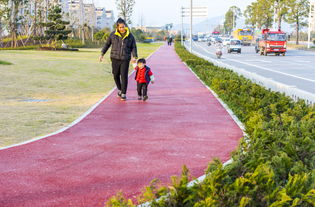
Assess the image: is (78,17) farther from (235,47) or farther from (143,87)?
(143,87)

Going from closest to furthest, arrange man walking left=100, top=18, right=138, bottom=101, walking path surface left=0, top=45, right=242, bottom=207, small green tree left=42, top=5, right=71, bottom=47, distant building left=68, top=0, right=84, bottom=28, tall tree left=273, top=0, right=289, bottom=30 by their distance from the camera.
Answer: walking path surface left=0, top=45, right=242, bottom=207
man walking left=100, top=18, right=138, bottom=101
small green tree left=42, top=5, right=71, bottom=47
distant building left=68, top=0, right=84, bottom=28
tall tree left=273, top=0, right=289, bottom=30

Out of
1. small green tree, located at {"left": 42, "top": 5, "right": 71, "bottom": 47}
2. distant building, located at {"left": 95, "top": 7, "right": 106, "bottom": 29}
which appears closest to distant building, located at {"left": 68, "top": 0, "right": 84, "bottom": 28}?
small green tree, located at {"left": 42, "top": 5, "right": 71, "bottom": 47}

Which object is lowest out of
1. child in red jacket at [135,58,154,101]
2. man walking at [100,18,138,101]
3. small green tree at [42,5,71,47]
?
child in red jacket at [135,58,154,101]

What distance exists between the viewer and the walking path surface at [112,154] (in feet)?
13.6

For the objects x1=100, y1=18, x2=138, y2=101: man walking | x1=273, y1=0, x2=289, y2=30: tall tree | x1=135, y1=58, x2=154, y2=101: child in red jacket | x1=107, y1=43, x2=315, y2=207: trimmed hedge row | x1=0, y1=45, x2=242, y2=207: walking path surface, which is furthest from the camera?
x1=273, y1=0, x2=289, y2=30: tall tree

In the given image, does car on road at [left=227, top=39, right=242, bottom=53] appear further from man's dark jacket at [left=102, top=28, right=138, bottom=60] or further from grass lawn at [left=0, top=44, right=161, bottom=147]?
man's dark jacket at [left=102, top=28, right=138, bottom=60]

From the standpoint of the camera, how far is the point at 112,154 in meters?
5.52

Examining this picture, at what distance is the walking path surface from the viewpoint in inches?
163

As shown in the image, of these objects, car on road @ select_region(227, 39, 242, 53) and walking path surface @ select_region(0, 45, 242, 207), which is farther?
car on road @ select_region(227, 39, 242, 53)

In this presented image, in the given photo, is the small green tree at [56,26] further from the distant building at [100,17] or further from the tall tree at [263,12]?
the distant building at [100,17]

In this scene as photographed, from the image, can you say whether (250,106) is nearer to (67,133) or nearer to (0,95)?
(67,133)

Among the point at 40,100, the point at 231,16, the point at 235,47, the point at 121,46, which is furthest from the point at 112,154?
the point at 231,16

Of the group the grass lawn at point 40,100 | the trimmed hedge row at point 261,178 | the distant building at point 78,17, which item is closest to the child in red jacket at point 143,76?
the grass lawn at point 40,100

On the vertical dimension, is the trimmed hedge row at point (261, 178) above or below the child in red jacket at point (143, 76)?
below
